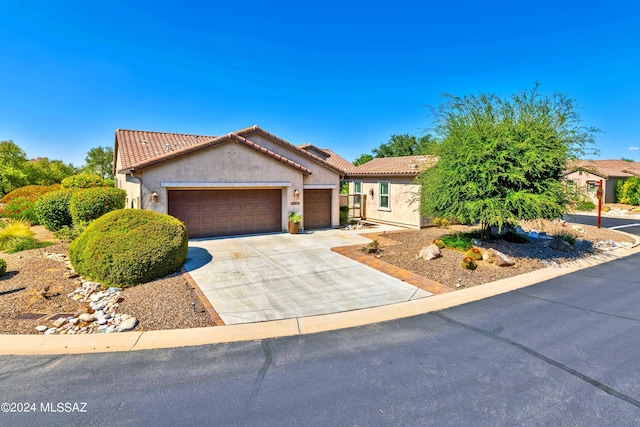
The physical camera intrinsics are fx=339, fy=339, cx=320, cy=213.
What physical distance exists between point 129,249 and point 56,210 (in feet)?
27.8

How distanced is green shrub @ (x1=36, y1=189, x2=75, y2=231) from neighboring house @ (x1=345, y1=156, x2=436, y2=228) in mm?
14918

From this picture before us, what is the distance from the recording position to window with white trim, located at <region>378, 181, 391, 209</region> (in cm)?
1992

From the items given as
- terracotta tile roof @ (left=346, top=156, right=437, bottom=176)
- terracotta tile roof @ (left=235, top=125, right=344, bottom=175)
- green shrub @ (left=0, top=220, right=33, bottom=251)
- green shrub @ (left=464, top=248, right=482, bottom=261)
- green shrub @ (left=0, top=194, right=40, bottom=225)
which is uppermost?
terracotta tile roof @ (left=235, top=125, right=344, bottom=175)

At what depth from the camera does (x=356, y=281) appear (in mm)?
9055

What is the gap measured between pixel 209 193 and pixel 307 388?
12.1 m

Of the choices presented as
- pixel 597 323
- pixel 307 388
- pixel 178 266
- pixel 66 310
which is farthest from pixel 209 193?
pixel 597 323

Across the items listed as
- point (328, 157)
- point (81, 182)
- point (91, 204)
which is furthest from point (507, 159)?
point (328, 157)

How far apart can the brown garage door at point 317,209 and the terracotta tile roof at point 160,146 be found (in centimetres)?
149

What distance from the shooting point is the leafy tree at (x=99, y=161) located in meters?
45.2

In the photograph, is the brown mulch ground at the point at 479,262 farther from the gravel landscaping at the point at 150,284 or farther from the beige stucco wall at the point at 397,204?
the beige stucco wall at the point at 397,204

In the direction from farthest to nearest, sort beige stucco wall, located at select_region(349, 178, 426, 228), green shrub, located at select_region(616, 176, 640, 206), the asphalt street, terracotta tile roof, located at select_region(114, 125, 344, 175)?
1. green shrub, located at select_region(616, 176, 640, 206)
2. beige stucco wall, located at select_region(349, 178, 426, 228)
3. terracotta tile roof, located at select_region(114, 125, 344, 175)
4. the asphalt street

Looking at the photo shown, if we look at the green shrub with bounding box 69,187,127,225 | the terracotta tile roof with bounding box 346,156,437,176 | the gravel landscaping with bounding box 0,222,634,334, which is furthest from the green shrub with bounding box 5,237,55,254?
the terracotta tile roof with bounding box 346,156,437,176

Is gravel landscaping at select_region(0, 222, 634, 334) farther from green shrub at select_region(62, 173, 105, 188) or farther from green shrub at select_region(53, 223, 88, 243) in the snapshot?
green shrub at select_region(62, 173, 105, 188)

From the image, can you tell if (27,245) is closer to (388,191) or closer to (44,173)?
(388,191)
